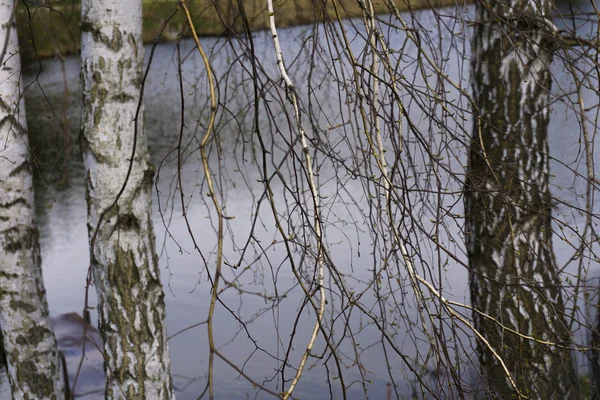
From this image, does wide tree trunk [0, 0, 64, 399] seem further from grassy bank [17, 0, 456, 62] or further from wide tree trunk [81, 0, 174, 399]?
wide tree trunk [81, 0, 174, 399]

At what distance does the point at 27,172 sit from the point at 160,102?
9.02 metres

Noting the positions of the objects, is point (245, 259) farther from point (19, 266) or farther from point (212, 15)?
point (212, 15)

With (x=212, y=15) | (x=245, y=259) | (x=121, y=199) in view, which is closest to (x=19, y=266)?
(x=121, y=199)

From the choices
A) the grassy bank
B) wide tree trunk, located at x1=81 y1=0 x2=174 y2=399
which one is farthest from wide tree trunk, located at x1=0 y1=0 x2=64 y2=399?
wide tree trunk, located at x1=81 y1=0 x2=174 y2=399

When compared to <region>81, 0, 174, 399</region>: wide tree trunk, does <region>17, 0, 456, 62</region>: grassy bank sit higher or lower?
higher

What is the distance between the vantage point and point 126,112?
2.23 meters

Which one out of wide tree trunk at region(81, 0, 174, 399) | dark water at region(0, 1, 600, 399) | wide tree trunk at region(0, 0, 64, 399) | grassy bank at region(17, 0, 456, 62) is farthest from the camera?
dark water at region(0, 1, 600, 399)

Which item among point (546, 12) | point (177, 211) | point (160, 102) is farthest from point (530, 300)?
point (160, 102)

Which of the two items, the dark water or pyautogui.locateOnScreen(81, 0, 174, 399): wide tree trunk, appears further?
the dark water

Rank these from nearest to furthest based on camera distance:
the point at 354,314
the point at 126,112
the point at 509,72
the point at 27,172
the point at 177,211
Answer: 1. the point at 126,112
2. the point at 27,172
3. the point at 509,72
4. the point at 354,314
5. the point at 177,211

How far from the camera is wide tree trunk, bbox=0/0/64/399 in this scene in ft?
9.21

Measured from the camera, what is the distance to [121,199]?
2262 millimetres

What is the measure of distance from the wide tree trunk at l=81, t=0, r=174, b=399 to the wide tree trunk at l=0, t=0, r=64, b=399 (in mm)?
698

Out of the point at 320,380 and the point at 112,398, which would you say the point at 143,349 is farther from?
the point at 320,380
